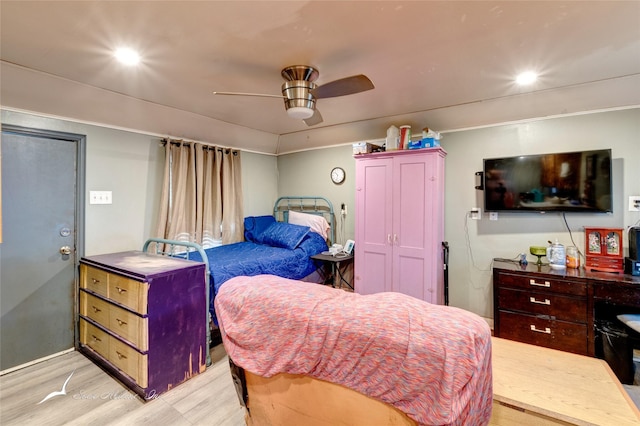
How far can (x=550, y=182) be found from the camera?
288 centimetres

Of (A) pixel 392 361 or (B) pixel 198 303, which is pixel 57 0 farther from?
(A) pixel 392 361

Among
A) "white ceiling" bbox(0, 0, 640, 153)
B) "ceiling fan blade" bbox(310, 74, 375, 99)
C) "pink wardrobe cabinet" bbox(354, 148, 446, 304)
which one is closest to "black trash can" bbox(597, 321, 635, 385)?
"pink wardrobe cabinet" bbox(354, 148, 446, 304)

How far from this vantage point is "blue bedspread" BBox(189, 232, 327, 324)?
280 cm

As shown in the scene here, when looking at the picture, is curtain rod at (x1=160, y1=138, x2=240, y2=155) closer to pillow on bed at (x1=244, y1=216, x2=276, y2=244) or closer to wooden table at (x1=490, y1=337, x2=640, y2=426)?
pillow on bed at (x1=244, y1=216, x2=276, y2=244)

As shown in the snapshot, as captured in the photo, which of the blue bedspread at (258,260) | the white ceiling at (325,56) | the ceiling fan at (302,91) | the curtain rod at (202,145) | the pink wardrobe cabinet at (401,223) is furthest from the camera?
the curtain rod at (202,145)

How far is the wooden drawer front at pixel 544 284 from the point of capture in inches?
97.5

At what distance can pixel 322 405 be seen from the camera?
101 cm

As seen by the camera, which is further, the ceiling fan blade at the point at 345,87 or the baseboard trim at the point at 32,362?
the baseboard trim at the point at 32,362

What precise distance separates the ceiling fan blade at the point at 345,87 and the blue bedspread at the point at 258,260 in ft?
6.09

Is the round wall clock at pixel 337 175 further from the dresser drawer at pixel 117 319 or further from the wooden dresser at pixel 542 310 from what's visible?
the dresser drawer at pixel 117 319

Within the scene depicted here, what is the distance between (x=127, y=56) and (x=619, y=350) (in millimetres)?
4494

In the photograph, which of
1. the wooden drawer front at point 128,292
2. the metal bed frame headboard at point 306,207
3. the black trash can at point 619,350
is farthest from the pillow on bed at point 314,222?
the black trash can at point 619,350

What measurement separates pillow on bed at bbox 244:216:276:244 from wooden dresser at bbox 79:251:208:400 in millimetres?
1701

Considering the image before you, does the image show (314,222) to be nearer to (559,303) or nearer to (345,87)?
(345,87)
